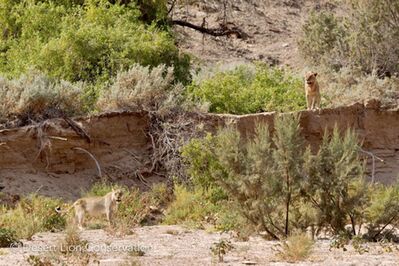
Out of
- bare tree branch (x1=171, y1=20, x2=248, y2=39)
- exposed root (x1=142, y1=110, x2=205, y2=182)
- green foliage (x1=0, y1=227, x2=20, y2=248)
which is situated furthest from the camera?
bare tree branch (x1=171, y1=20, x2=248, y2=39)

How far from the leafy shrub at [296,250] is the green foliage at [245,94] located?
959 cm

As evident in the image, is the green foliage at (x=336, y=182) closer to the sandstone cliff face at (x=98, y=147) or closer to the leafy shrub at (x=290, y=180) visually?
the leafy shrub at (x=290, y=180)

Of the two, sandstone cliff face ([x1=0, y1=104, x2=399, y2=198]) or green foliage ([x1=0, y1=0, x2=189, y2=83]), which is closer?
sandstone cliff face ([x1=0, y1=104, x2=399, y2=198])

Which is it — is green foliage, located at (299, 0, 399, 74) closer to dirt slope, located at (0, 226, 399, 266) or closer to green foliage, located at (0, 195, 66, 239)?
green foliage, located at (0, 195, 66, 239)

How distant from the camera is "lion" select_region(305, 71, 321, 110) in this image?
2245cm

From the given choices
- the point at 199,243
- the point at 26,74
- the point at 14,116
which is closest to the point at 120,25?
the point at 26,74

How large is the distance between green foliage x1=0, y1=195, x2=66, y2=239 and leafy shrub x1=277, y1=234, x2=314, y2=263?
181 inches

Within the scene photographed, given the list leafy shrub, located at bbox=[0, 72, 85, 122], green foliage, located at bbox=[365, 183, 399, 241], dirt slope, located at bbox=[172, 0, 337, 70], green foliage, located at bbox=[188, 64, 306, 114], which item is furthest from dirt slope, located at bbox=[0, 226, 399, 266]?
dirt slope, located at bbox=[172, 0, 337, 70]

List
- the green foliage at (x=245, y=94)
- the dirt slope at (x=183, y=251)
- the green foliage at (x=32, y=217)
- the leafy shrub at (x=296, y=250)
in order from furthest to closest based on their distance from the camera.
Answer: the green foliage at (x=245, y=94) → the green foliage at (x=32, y=217) → the leafy shrub at (x=296, y=250) → the dirt slope at (x=183, y=251)

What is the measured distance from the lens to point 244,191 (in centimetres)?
1555

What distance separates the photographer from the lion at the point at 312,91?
884 inches

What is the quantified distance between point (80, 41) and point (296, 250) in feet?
40.3

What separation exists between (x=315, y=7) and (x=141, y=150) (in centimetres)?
1822

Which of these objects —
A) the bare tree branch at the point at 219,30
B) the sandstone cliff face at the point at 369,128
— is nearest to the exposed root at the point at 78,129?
the sandstone cliff face at the point at 369,128
